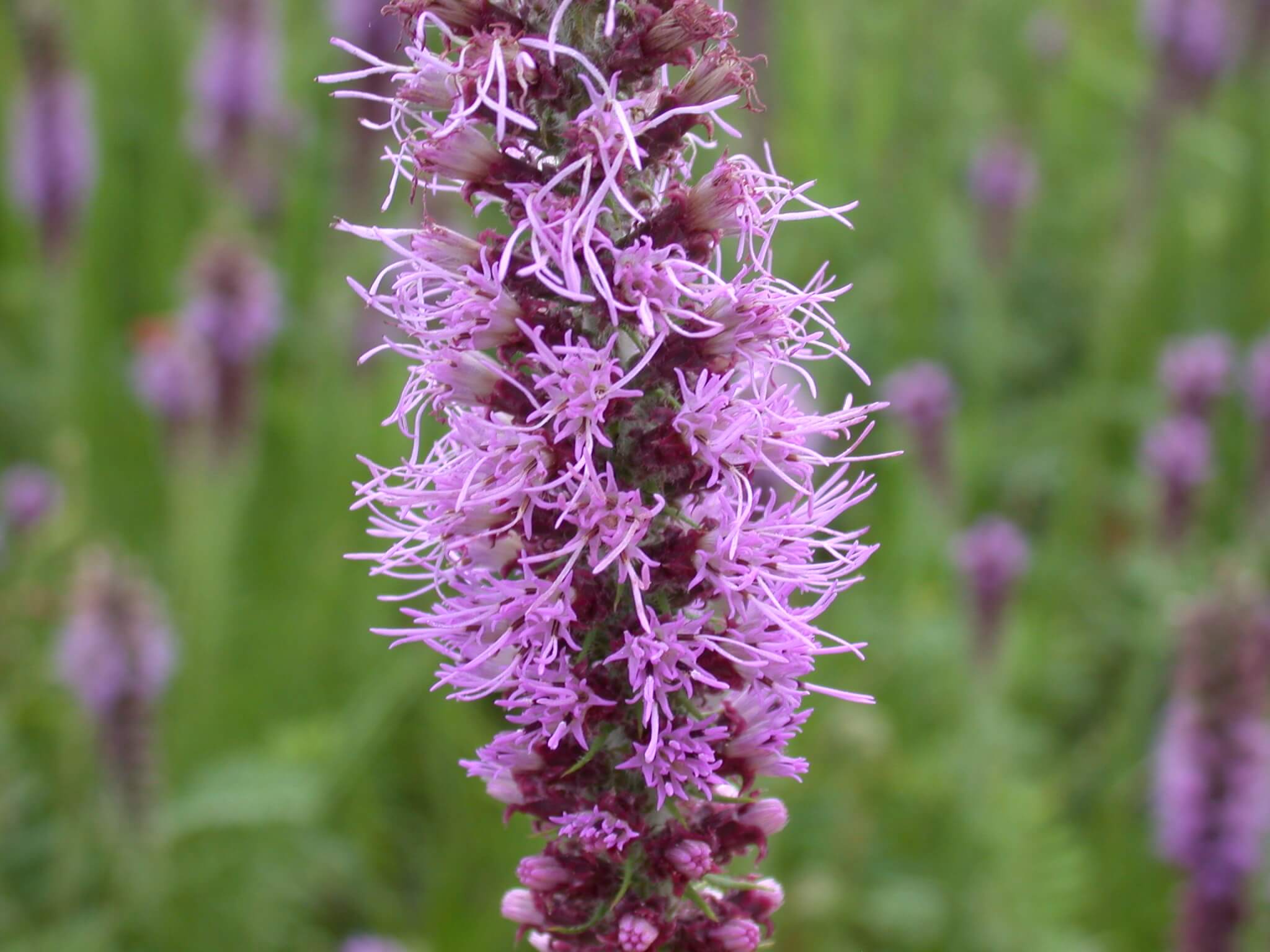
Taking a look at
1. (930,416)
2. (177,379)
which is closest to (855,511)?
(930,416)

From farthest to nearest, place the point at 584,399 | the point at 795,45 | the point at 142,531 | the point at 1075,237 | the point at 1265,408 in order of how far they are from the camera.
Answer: the point at 1075,237
the point at 795,45
the point at 142,531
the point at 1265,408
the point at 584,399

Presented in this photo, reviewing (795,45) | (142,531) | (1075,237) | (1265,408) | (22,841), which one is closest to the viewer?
(22,841)

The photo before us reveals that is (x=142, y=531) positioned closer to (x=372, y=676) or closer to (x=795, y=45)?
(x=372, y=676)

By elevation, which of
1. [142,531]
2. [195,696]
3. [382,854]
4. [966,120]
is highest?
[966,120]

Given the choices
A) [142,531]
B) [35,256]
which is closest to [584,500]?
[142,531]

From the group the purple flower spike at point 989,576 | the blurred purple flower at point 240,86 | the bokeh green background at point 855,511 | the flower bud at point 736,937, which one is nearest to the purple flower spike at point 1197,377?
the bokeh green background at point 855,511

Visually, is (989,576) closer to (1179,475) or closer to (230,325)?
(1179,475)

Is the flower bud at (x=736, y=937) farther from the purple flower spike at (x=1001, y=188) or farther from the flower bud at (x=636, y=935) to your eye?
the purple flower spike at (x=1001, y=188)
